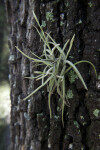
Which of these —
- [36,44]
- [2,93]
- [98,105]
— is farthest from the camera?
[2,93]

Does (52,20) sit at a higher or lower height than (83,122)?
higher

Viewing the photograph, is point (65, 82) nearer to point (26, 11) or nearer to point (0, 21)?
point (26, 11)

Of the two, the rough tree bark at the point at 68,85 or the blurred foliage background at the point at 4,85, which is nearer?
the rough tree bark at the point at 68,85

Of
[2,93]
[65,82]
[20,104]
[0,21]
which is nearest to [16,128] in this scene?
[20,104]

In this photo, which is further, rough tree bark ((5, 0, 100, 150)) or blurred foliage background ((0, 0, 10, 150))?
blurred foliage background ((0, 0, 10, 150))

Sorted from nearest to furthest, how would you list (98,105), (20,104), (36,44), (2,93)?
(98,105)
(36,44)
(20,104)
(2,93)

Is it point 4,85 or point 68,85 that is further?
point 4,85

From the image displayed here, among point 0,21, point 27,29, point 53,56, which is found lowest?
point 53,56

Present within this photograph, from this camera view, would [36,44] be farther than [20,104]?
No
